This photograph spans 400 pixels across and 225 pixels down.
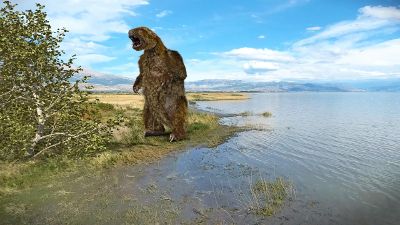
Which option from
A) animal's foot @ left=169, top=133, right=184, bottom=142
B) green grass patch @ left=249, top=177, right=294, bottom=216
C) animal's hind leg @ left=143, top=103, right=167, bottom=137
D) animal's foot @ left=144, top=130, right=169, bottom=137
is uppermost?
animal's hind leg @ left=143, top=103, right=167, bottom=137

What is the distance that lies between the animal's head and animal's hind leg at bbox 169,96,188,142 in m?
2.66

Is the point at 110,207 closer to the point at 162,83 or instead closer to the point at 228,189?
the point at 228,189

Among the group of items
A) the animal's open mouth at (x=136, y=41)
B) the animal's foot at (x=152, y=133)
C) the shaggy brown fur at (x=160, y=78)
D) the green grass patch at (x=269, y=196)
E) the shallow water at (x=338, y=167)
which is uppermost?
the animal's open mouth at (x=136, y=41)

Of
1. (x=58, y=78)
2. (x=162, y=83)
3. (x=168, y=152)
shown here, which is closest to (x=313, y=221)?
(x=162, y=83)

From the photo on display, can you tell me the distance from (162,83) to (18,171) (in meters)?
6.18

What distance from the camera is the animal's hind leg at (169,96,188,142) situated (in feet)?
51.3

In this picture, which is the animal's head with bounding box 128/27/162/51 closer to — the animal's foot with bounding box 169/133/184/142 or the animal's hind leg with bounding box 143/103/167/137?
the animal's hind leg with bounding box 143/103/167/137

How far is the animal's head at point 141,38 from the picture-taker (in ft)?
46.6

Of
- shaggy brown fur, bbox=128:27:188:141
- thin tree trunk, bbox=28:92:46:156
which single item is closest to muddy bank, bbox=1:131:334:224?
shaggy brown fur, bbox=128:27:188:141

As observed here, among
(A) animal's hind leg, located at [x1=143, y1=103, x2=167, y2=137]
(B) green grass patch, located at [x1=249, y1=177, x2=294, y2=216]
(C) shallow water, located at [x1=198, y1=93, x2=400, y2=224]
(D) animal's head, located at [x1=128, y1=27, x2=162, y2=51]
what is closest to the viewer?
(B) green grass patch, located at [x1=249, y1=177, x2=294, y2=216]

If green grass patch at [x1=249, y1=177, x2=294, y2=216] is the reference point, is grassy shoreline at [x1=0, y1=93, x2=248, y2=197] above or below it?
above

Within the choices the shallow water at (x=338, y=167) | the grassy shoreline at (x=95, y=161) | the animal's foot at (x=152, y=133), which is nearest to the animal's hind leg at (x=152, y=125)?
the animal's foot at (x=152, y=133)

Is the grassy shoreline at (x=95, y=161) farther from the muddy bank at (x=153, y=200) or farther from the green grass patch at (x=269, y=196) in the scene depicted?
the green grass patch at (x=269, y=196)

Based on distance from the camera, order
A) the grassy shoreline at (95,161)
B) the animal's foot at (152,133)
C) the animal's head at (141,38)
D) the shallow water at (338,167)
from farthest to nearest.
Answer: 1. the animal's foot at (152,133)
2. the animal's head at (141,38)
3. the grassy shoreline at (95,161)
4. the shallow water at (338,167)
